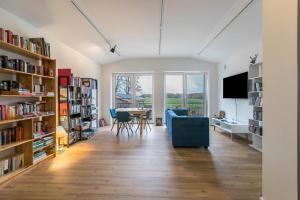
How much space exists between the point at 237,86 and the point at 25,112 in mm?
5589

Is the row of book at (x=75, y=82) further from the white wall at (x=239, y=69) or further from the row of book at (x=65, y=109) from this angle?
the white wall at (x=239, y=69)

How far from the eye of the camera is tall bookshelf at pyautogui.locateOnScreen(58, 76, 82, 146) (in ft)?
16.9

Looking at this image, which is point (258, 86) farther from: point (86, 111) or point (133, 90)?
point (133, 90)

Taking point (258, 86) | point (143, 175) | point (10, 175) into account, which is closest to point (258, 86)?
point (258, 86)

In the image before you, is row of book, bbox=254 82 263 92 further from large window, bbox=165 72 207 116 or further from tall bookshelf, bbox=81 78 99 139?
tall bookshelf, bbox=81 78 99 139

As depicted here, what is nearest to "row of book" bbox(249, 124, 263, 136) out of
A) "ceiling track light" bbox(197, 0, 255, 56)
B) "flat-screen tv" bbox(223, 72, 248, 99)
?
"flat-screen tv" bbox(223, 72, 248, 99)

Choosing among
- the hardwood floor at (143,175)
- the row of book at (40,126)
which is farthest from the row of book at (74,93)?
the hardwood floor at (143,175)

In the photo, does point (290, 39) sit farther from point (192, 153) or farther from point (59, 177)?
point (59, 177)

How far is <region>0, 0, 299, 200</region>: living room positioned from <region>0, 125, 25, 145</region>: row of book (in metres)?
0.02

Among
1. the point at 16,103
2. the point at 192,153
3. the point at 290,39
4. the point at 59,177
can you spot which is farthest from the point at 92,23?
the point at 290,39

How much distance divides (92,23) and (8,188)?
138 inches

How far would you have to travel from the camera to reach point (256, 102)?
15.9 feet

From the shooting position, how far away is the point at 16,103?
11.8ft

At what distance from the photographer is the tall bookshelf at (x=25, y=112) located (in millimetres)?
3199
